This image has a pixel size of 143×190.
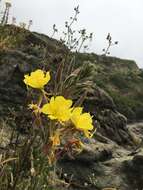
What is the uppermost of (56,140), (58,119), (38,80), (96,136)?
(38,80)

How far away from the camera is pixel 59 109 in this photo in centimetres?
250

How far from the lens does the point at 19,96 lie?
781 cm

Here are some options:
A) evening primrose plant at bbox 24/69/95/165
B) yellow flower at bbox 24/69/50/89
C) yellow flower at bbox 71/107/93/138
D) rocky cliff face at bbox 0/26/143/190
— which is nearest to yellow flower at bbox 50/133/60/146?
evening primrose plant at bbox 24/69/95/165

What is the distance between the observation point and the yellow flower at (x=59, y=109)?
2.50 metres

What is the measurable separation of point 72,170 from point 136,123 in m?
5.42

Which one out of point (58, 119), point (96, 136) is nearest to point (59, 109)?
point (58, 119)

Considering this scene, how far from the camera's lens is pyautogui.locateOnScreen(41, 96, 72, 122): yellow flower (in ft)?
8.20

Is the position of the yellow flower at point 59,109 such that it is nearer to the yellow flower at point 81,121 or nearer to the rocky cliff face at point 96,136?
the yellow flower at point 81,121

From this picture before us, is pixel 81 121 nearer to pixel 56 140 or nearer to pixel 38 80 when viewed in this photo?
pixel 56 140

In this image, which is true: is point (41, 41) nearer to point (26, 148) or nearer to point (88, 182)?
point (88, 182)

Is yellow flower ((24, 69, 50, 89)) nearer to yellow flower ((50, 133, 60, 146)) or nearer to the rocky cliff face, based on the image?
yellow flower ((50, 133, 60, 146))

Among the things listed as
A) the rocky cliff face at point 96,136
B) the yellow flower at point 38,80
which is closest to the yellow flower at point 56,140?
the yellow flower at point 38,80

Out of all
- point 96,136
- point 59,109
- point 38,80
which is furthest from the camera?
point 96,136

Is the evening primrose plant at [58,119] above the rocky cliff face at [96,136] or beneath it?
above
